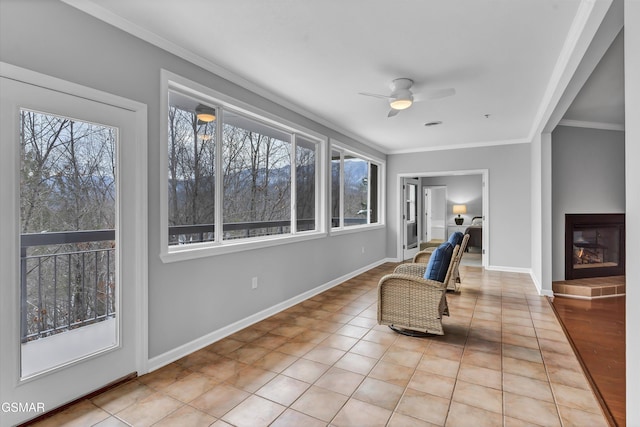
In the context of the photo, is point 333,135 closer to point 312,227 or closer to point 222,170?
point 312,227

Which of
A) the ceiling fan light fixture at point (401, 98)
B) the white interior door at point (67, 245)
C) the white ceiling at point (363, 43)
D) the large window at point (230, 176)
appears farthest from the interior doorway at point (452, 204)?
the white interior door at point (67, 245)

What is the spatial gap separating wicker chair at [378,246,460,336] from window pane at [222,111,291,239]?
158 cm

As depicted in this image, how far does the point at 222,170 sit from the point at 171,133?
0.57 metres

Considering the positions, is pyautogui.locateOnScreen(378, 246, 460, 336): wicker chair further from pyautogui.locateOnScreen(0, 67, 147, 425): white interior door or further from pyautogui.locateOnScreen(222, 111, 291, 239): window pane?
pyautogui.locateOnScreen(0, 67, 147, 425): white interior door

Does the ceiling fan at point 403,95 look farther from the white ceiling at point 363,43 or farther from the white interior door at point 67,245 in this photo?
the white interior door at point 67,245

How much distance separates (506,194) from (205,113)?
5.63 meters

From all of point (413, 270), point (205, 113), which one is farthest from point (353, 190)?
point (205, 113)

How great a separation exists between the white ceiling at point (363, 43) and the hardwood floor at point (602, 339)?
2.48 m

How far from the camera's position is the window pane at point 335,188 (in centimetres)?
519

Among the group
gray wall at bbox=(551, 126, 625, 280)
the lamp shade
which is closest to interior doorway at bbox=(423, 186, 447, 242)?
the lamp shade

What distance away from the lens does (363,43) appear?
2561mm

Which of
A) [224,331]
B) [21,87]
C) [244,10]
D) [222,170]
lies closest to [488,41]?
[244,10]

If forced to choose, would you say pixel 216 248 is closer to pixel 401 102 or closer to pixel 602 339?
pixel 401 102

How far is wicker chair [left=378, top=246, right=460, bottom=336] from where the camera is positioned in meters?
2.95
